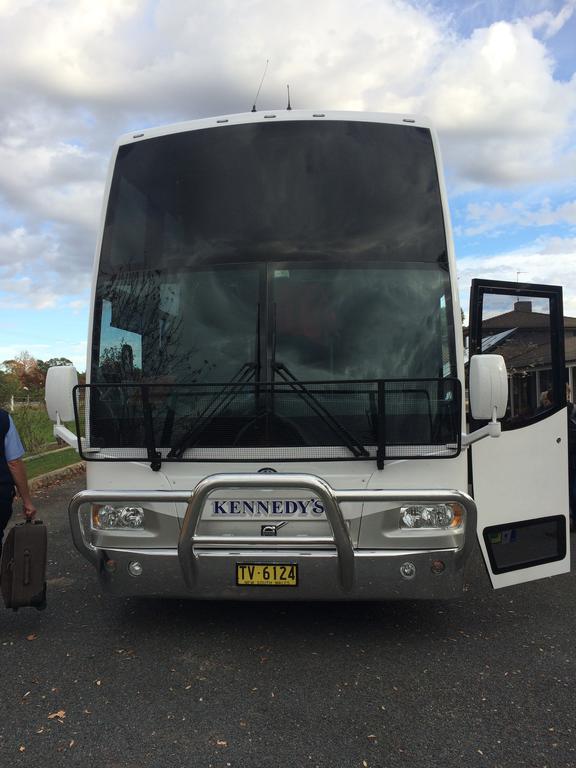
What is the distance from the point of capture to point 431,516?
3898 mm

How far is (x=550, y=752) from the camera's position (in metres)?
2.93

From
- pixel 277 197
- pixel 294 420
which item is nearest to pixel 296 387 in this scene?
pixel 294 420

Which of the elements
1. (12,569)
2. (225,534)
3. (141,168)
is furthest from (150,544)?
(141,168)

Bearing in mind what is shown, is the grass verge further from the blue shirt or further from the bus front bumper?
the bus front bumper

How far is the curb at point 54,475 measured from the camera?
11508mm

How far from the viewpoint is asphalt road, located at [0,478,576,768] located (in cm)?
299

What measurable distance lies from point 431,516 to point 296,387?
1.12m

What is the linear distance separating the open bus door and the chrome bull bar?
2.24ft

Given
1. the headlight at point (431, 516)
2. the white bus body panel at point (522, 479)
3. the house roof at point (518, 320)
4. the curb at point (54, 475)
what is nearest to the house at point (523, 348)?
the house roof at point (518, 320)

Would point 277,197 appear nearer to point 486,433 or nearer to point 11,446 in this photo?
point 486,433

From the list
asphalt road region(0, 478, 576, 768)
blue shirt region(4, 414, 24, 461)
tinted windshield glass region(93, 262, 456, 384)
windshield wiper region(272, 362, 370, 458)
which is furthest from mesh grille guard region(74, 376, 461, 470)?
asphalt road region(0, 478, 576, 768)

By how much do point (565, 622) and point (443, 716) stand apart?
5.64ft

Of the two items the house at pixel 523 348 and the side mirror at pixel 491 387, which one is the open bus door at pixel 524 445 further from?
the side mirror at pixel 491 387

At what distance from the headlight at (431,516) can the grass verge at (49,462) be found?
9505 mm
